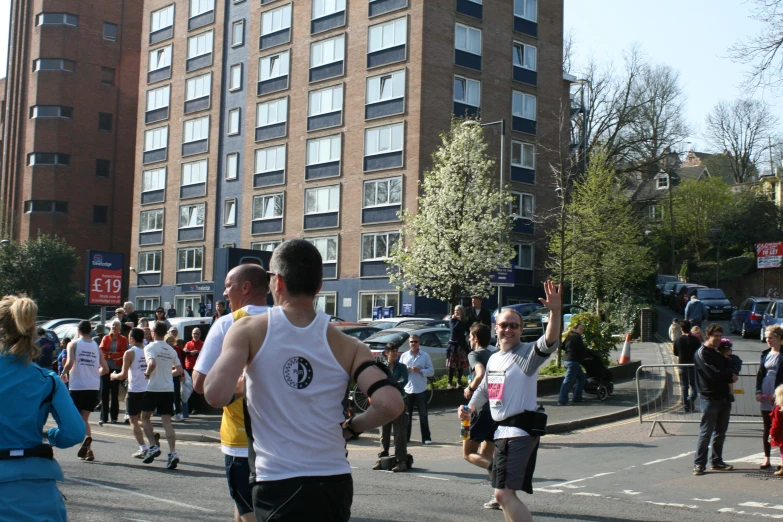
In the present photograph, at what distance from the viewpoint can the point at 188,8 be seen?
184 feet

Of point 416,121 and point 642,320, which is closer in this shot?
point 642,320

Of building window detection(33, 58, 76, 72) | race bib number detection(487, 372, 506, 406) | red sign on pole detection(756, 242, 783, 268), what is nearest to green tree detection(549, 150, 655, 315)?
Result: red sign on pole detection(756, 242, 783, 268)

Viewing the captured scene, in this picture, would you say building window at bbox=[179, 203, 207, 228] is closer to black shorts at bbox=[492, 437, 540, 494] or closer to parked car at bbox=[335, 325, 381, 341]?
parked car at bbox=[335, 325, 381, 341]

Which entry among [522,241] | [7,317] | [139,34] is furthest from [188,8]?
[7,317]

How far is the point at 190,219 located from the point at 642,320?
29472 mm

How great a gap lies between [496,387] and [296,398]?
3.93 metres

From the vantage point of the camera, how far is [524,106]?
47.7 m

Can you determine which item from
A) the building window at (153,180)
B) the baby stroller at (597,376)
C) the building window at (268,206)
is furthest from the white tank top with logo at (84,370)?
the building window at (153,180)

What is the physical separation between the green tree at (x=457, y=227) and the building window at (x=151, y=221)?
2320 cm

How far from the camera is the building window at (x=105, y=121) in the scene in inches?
2480

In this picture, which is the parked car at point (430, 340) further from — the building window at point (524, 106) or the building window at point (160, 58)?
the building window at point (160, 58)

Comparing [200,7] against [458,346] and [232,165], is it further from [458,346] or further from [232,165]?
[458,346]

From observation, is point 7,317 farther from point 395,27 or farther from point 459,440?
point 395,27

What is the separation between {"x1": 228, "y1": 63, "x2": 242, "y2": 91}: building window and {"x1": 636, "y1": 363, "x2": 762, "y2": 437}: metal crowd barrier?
39.3 m
